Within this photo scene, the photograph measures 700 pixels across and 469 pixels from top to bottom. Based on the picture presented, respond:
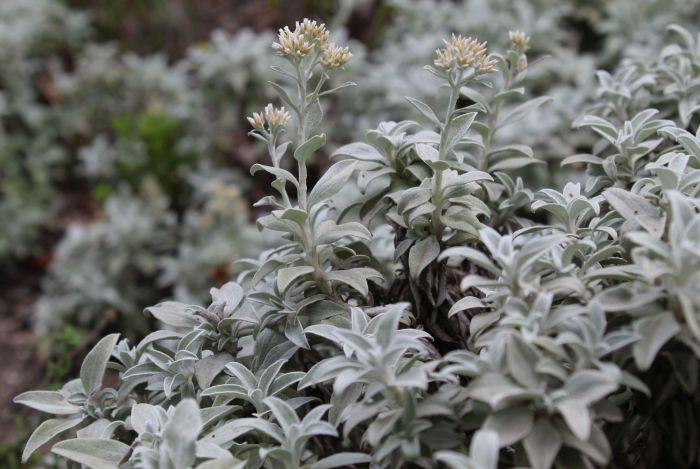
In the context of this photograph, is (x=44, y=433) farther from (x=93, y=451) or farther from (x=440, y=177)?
(x=440, y=177)

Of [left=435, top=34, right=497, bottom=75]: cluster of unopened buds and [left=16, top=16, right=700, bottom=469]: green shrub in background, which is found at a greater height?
[left=435, top=34, right=497, bottom=75]: cluster of unopened buds

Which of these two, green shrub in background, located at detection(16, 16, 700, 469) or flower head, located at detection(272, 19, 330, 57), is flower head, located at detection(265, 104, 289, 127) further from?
flower head, located at detection(272, 19, 330, 57)

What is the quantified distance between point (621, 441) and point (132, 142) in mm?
3727

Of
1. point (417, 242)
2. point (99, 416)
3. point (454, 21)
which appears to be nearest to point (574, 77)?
point (454, 21)

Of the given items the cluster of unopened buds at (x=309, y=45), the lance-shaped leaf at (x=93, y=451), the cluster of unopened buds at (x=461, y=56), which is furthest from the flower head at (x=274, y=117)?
the lance-shaped leaf at (x=93, y=451)

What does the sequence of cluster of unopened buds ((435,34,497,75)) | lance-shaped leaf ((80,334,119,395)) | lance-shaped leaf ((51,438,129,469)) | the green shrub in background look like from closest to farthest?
the green shrub in background
lance-shaped leaf ((51,438,129,469))
cluster of unopened buds ((435,34,497,75))
lance-shaped leaf ((80,334,119,395))

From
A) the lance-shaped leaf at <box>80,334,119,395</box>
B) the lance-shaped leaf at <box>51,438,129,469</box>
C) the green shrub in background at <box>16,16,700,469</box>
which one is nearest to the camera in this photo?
the green shrub in background at <box>16,16,700,469</box>

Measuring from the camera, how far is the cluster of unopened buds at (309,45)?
1.61 meters

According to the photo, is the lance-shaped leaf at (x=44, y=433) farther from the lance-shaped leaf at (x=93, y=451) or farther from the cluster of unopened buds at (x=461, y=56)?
the cluster of unopened buds at (x=461, y=56)

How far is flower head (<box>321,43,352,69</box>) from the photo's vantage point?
Result: 1647mm

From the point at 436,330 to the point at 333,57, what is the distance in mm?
683

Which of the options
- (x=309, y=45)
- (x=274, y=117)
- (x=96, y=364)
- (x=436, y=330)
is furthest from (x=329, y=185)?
(x=96, y=364)

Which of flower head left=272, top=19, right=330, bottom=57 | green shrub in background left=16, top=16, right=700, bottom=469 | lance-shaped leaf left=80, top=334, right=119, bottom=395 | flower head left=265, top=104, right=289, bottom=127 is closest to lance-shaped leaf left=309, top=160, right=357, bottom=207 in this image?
green shrub in background left=16, top=16, right=700, bottom=469

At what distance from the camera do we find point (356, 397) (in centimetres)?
148
